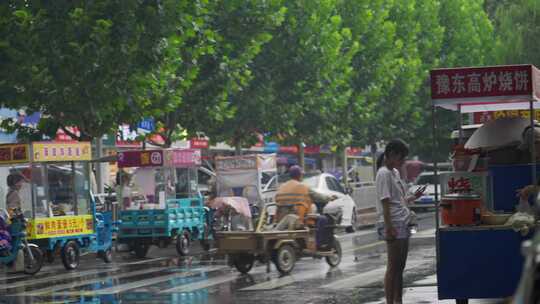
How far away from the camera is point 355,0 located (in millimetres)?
45781

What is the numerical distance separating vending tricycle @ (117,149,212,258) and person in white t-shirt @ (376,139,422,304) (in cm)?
1254

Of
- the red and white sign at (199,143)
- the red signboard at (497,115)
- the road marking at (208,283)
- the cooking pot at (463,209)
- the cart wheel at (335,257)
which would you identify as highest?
the red and white sign at (199,143)

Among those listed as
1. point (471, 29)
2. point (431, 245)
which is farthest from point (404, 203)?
point (471, 29)

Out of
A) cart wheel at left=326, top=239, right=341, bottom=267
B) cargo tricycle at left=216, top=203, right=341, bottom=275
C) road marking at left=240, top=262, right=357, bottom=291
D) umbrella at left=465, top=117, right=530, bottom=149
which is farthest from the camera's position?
cart wheel at left=326, top=239, right=341, bottom=267

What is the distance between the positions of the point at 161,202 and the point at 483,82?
49.6ft

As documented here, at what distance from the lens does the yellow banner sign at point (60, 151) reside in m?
21.2

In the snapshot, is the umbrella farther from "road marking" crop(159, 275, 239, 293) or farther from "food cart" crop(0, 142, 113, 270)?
"food cart" crop(0, 142, 113, 270)

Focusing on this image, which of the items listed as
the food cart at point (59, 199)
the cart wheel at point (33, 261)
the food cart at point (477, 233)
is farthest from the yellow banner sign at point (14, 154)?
the food cart at point (477, 233)

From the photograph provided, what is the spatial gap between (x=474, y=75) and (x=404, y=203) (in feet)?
5.45

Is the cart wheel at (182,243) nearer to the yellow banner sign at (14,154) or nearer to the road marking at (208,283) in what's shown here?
the yellow banner sign at (14,154)

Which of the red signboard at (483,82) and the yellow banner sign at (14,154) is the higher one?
the red signboard at (483,82)

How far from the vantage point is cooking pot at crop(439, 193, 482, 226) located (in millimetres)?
11734

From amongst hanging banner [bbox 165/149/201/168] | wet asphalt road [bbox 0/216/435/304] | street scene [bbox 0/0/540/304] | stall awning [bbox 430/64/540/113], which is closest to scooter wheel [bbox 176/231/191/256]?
street scene [bbox 0/0/540/304]

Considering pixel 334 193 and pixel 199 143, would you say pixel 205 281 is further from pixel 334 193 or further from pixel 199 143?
pixel 199 143
